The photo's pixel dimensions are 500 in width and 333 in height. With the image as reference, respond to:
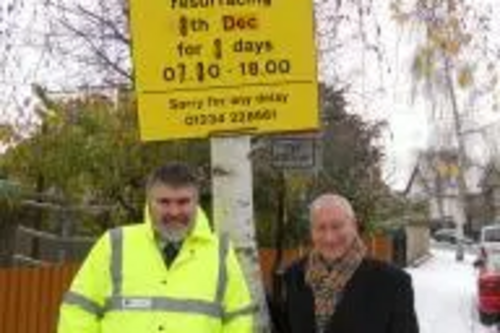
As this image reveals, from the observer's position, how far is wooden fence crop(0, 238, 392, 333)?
13.3 m

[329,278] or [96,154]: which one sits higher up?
[96,154]

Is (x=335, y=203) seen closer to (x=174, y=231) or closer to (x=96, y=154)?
(x=174, y=231)

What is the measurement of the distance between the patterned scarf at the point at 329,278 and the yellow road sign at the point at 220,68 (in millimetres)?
1241

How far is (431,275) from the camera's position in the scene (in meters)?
35.8

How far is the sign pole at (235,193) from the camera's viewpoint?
7.43 meters

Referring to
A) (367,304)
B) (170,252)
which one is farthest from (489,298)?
(170,252)

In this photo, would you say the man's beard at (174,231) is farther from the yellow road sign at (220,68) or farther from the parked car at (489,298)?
the parked car at (489,298)

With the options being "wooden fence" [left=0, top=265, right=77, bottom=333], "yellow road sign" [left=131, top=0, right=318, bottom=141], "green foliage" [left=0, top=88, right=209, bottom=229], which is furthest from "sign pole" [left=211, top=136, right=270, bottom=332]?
"green foliage" [left=0, top=88, right=209, bottom=229]

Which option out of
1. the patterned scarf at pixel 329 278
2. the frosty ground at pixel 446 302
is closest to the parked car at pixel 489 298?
the frosty ground at pixel 446 302

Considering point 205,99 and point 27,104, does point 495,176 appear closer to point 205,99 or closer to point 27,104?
point 27,104

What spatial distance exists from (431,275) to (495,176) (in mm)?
52620

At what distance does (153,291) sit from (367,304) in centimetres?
95

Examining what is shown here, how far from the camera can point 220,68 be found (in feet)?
23.8

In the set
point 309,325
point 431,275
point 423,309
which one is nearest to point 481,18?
point 309,325
